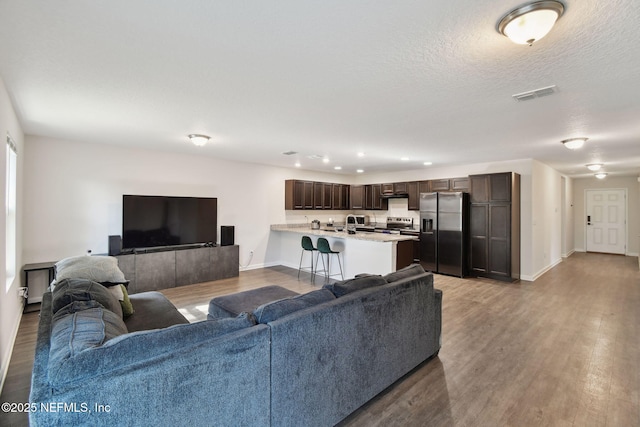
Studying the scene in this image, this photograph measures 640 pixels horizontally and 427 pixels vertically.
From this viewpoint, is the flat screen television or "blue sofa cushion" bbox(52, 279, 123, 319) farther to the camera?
the flat screen television

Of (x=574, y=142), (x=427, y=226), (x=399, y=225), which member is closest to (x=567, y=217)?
(x=399, y=225)

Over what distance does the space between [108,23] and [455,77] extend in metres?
2.39

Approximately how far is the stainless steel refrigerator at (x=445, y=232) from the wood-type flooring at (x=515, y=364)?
1.13 m

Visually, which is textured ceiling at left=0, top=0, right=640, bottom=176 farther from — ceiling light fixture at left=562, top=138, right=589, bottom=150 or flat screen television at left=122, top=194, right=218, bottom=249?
flat screen television at left=122, top=194, right=218, bottom=249

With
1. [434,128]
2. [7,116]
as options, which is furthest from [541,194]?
[7,116]

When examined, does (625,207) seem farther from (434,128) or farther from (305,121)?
(305,121)

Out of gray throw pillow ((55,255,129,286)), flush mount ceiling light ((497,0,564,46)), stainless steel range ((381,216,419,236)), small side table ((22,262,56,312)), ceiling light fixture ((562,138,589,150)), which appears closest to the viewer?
flush mount ceiling light ((497,0,564,46))

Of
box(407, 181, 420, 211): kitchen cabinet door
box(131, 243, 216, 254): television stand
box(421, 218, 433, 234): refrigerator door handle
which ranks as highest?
box(407, 181, 420, 211): kitchen cabinet door

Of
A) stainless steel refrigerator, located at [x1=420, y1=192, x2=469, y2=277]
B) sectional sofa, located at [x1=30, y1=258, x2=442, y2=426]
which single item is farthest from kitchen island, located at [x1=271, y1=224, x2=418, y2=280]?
sectional sofa, located at [x1=30, y1=258, x2=442, y2=426]

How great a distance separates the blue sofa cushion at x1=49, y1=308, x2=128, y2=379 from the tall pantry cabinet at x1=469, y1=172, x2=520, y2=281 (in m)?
6.34

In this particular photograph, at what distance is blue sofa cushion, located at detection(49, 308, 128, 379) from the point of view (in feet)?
3.91

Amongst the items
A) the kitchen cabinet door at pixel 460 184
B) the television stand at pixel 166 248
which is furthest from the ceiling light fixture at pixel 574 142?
the television stand at pixel 166 248

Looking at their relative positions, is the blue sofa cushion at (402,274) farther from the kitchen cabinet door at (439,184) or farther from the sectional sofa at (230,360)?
the kitchen cabinet door at (439,184)

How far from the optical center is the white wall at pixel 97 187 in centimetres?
444
